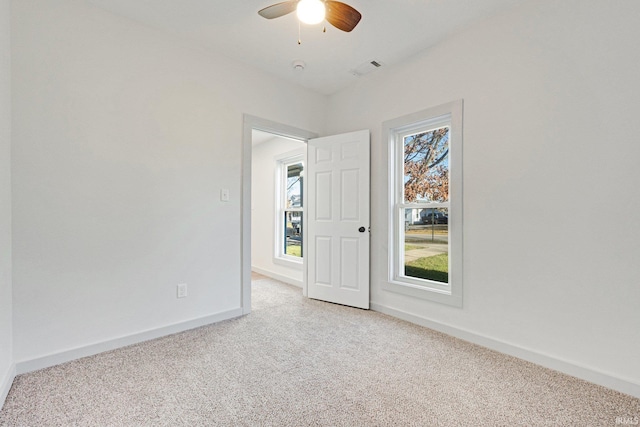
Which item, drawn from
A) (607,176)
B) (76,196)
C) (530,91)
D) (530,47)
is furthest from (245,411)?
(530,47)

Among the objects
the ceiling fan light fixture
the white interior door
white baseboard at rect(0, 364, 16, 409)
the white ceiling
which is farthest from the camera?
the white interior door

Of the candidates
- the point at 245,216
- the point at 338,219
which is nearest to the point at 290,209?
the point at 338,219

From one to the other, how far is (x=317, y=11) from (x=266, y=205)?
3.78 metres

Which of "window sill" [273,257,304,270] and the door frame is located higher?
the door frame

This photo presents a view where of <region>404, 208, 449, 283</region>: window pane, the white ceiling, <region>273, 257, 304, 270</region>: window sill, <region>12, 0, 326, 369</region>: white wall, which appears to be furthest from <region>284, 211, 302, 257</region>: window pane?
the white ceiling

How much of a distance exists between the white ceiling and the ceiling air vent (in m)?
0.06

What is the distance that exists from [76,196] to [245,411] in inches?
76.8

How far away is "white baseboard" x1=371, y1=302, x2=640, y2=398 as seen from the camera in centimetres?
182

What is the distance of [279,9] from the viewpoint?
6.54ft

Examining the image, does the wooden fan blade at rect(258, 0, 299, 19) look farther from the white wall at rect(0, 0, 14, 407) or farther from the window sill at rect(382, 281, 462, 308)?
the window sill at rect(382, 281, 462, 308)

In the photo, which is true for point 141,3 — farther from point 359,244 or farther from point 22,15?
point 359,244

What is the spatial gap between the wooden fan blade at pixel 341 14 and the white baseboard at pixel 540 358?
263 centimetres

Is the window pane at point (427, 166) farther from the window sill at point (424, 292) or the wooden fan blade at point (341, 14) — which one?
the wooden fan blade at point (341, 14)

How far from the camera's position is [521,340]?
225 centimetres
